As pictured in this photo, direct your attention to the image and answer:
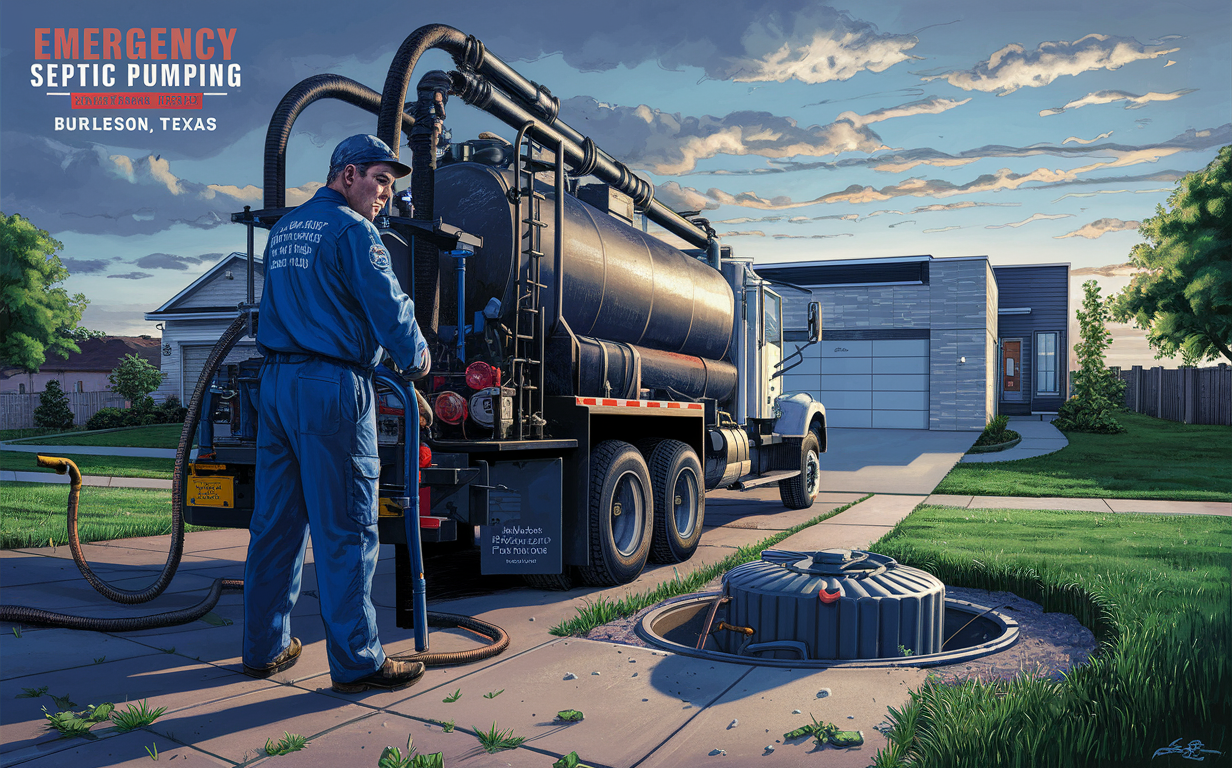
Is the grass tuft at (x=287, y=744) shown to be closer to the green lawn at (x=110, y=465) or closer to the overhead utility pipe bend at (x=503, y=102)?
the overhead utility pipe bend at (x=503, y=102)

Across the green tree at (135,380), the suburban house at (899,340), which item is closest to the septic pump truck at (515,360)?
the suburban house at (899,340)

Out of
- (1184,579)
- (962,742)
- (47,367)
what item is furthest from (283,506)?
(47,367)

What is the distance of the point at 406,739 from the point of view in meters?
3.45

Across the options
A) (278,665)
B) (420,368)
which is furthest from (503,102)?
(278,665)

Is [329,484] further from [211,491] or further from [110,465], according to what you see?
[110,465]

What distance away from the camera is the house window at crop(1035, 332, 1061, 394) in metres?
38.2

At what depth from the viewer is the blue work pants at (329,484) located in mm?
3967

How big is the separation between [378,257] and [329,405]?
0.70m

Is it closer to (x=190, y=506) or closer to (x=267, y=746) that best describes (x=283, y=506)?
(x=267, y=746)

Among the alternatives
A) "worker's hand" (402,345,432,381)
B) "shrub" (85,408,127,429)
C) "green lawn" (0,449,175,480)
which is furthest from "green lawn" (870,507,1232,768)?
"shrub" (85,408,127,429)

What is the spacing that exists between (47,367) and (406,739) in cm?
5938

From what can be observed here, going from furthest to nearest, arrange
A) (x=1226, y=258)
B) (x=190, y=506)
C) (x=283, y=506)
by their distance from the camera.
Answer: (x=1226, y=258) < (x=190, y=506) < (x=283, y=506)
